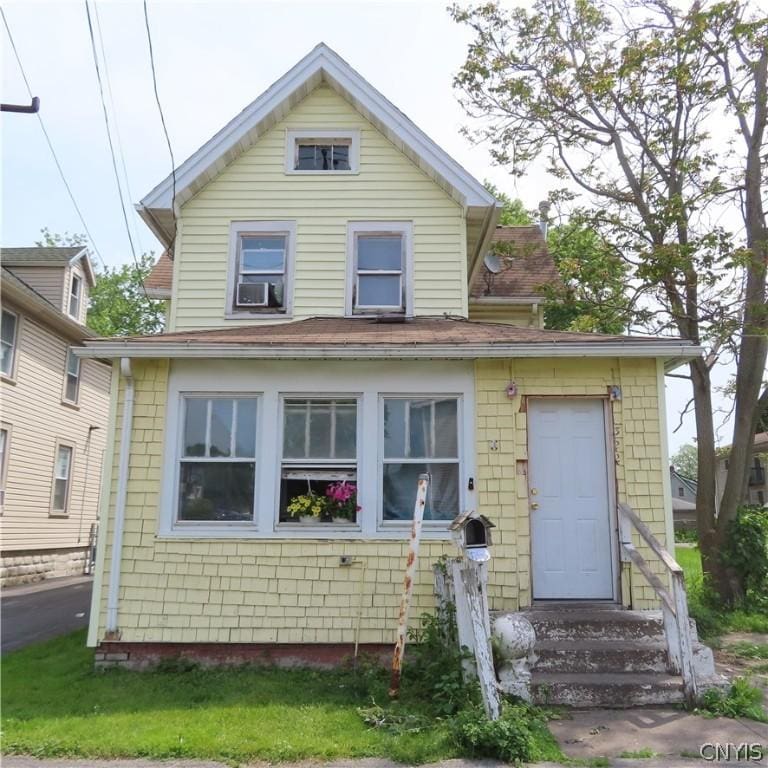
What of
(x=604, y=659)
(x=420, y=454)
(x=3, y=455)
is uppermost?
(x=3, y=455)

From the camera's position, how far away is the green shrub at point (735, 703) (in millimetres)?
5285

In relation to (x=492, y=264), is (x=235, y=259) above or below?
below

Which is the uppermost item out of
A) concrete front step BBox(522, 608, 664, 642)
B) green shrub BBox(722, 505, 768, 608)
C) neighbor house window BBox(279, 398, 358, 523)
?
neighbor house window BBox(279, 398, 358, 523)

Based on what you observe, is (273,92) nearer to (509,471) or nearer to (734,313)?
(509,471)

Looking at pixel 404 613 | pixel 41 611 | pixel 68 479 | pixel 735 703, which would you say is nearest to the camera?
pixel 735 703

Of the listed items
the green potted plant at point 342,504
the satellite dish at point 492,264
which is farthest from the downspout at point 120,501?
the satellite dish at point 492,264

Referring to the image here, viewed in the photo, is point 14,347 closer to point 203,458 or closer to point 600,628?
point 203,458

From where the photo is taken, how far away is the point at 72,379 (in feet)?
57.6

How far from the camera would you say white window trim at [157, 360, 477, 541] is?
730 cm

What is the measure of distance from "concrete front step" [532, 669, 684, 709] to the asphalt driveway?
22.1ft

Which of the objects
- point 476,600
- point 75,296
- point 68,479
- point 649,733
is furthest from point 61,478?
point 649,733

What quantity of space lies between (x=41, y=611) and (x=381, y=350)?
841cm

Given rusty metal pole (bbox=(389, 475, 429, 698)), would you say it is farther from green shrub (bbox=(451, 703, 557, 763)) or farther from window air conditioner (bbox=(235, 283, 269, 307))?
window air conditioner (bbox=(235, 283, 269, 307))

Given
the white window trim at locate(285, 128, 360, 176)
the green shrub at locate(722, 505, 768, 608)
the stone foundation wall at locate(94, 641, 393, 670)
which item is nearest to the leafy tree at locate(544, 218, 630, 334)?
the green shrub at locate(722, 505, 768, 608)
